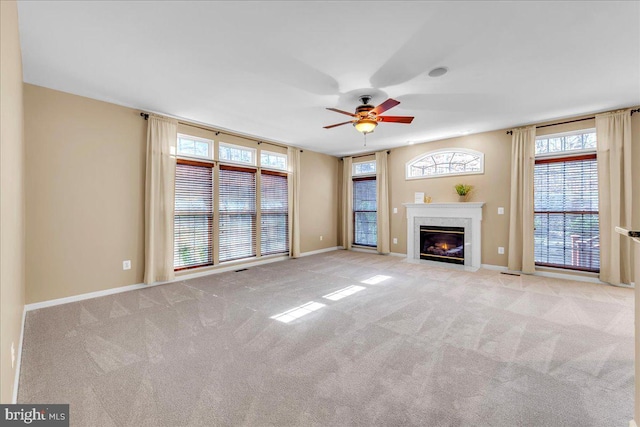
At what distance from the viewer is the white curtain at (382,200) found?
7.00 m

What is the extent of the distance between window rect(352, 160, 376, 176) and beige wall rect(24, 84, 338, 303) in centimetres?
527

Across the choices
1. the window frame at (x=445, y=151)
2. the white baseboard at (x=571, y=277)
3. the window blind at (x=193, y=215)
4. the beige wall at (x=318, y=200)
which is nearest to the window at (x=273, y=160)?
the beige wall at (x=318, y=200)

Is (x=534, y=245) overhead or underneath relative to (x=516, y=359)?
overhead

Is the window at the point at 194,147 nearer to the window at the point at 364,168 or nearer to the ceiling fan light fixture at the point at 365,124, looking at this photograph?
the ceiling fan light fixture at the point at 365,124

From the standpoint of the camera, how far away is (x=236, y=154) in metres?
5.57

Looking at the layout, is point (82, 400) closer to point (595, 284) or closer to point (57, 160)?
point (57, 160)

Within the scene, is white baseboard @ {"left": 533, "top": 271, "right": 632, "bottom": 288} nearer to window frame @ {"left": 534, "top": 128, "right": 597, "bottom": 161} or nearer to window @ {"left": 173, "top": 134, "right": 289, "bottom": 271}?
window frame @ {"left": 534, "top": 128, "right": 597, "bottom": 161}

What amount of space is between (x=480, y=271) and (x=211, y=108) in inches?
226

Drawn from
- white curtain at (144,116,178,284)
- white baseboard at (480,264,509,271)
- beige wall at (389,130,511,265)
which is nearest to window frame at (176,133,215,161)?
white curtain at (144,116,178,284)

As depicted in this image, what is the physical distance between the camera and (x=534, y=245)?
493 centimetres

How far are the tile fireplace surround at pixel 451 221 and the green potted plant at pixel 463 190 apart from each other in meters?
0.19

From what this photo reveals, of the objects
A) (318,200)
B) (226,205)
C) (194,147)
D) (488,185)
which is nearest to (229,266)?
(226,205)

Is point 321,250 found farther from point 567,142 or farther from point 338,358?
point 567,142

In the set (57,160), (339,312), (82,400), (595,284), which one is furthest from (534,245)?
(57,160)
